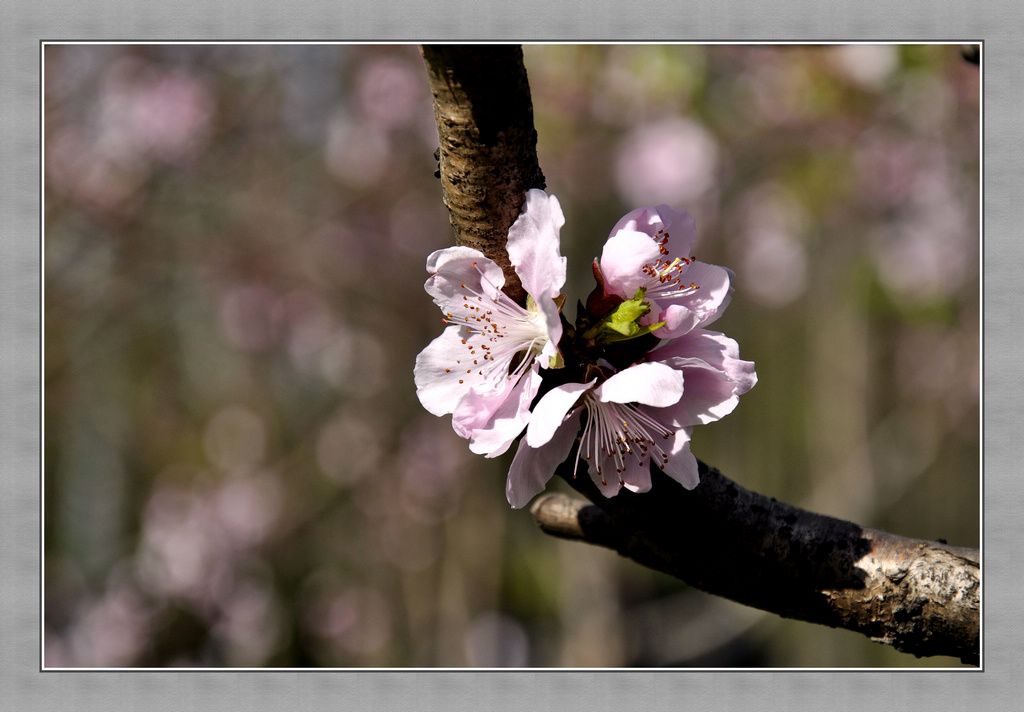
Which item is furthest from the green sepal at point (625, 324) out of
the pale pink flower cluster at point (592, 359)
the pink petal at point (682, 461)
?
the pink petal at point (682, 461)

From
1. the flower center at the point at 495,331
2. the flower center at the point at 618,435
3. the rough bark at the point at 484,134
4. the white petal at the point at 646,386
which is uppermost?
the rough bark at the point at 484,134

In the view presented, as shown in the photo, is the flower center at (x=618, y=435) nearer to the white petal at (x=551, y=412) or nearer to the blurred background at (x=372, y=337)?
the white petal at (x=551, y=412)

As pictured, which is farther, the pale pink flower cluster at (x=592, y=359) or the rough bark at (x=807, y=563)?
the rough bark at (x=807, y=563)

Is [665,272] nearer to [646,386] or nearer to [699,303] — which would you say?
[699,303]

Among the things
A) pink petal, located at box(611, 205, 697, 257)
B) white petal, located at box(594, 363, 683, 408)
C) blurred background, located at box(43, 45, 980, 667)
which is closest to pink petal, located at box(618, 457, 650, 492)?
white petal, located at box(594, 363, 683, 408)

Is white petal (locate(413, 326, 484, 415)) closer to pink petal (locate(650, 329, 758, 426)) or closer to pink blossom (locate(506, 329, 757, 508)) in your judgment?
pink blossom (locate(506, 329, 757, 508))

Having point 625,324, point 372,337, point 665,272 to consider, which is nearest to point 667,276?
point 665,272
